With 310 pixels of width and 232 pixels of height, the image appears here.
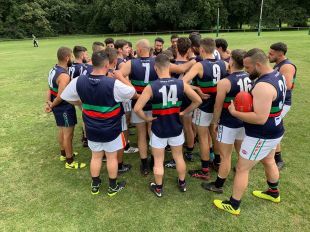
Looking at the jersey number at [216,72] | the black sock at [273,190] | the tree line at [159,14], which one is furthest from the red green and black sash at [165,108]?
the tree line at [159,14]

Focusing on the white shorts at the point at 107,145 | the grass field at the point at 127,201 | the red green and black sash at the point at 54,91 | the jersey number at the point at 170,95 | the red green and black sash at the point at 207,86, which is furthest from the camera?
the red green and black sash at the point at 54,91

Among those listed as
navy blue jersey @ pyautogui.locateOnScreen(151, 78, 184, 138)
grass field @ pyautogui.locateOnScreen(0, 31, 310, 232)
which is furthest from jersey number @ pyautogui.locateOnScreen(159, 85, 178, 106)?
grass field @ pyautogui.locateOnScreen(0, 31, 310, 232)

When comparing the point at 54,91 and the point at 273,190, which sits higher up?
the point at 54,91

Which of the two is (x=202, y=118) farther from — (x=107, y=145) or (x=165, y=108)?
(x=107, y=145)

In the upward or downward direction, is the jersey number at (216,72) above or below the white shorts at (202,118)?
above

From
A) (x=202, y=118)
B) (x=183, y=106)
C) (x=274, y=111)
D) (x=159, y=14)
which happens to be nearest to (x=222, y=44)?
(x=183, y=106)

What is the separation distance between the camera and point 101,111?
4246mm

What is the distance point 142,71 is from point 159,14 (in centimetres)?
5455

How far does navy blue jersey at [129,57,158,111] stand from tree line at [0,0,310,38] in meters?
52.2

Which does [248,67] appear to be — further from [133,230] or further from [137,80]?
[133,230]

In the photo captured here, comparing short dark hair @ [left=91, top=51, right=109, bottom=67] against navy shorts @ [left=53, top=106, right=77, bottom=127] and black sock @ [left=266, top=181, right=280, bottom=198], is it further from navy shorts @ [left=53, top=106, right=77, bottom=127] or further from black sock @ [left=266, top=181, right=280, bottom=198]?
black sock @ [left=266, top=181, right=280, bottom=198]

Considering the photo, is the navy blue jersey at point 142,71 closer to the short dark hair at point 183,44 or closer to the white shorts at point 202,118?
the short dark hair at point 183,44

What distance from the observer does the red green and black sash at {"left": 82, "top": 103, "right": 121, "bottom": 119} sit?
4236 mm

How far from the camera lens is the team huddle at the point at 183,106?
3781 mm
